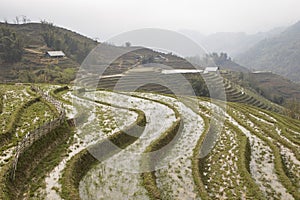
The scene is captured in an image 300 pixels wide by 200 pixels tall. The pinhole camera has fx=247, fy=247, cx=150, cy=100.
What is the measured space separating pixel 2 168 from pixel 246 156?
1499 cm

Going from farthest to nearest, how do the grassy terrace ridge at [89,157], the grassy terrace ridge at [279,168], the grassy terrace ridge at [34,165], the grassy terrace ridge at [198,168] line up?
the grassy terrace ridge at [279,168]
the grassy terrace ridge at [198,168]
the grassy terrace ridge at [89,157]
the grassy terrace ridge at [34,165]

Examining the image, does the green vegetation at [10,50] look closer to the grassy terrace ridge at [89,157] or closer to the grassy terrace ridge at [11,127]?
the grassy terrace ridge at [11,127]

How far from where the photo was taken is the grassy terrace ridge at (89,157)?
11.9m

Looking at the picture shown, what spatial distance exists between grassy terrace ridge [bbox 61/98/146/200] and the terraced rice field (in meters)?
0.06

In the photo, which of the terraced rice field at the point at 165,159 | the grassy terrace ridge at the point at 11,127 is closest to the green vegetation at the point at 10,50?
the terraced rice field at the point at 165,159

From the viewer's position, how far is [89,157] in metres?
15.6

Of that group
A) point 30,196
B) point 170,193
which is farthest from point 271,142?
point 30,196

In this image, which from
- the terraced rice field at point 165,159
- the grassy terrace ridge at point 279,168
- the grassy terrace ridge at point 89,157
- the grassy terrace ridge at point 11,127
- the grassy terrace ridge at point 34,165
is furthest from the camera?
the grassy terrace ridge at point 11,127

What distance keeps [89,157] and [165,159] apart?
4951 mm

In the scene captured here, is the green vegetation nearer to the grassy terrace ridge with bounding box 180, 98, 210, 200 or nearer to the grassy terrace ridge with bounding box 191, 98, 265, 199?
the grassy terrace ridge with bounding box 180, 98, 210, 200

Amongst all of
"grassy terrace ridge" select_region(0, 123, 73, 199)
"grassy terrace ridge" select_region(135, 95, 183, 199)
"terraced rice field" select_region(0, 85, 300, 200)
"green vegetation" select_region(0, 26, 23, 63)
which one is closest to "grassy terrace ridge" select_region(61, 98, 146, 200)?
"terraced rice field" select_region(0, 85, 300, 200)

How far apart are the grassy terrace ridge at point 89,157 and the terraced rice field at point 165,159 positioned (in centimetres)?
6

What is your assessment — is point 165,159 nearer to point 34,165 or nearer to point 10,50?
point 34,165

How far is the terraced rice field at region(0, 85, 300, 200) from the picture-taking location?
12.4 m
